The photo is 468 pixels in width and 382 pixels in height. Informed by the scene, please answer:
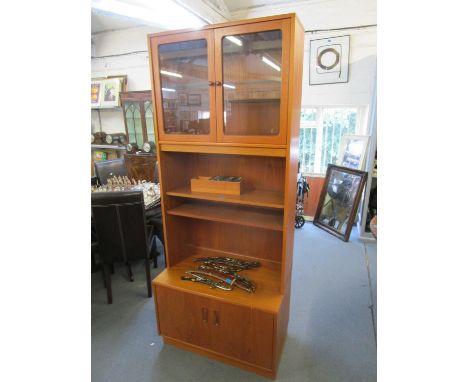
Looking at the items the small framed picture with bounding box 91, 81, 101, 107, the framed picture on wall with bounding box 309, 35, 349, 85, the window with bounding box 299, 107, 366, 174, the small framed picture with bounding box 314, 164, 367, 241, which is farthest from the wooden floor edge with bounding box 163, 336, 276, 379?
the small framed picture with bounding box 91, 81, 101, 107

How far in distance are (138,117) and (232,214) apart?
380 cm

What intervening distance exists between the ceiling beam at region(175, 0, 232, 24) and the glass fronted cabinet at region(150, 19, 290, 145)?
144cm

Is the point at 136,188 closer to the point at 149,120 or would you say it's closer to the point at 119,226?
the point at 119,226

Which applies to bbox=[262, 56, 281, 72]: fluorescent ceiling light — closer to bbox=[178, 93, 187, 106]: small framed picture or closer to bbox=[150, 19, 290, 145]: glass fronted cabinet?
bbox=[150, 19, 290, 145]: glass fronted cabinet

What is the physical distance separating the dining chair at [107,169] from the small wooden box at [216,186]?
240 cm

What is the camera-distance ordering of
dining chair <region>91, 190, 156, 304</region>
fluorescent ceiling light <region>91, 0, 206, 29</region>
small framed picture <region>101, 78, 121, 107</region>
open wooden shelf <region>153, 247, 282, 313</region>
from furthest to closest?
small framed picture <region>101, 78, 121, 107</region>
fluorescent ceiling light <region>91, 0, 206, 29</region>
dining chair <region>91, 190, 156, 304</region>
open wooden shelf <region>153, 247, 282, 313</region>

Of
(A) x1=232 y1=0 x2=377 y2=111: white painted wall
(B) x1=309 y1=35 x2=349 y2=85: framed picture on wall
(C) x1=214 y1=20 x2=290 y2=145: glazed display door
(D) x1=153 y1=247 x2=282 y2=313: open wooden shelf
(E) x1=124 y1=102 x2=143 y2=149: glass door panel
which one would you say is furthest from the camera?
(E) x1=124 y1=102 x2=143 y2=149: glass door panel

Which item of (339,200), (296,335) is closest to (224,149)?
(296,335)

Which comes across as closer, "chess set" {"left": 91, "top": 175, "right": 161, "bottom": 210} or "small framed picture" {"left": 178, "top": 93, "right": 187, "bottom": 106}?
"small framed picture" {"left": 178, "top": 93, "right": 187, "bottom": 106}

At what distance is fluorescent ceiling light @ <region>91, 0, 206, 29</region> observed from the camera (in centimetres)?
233

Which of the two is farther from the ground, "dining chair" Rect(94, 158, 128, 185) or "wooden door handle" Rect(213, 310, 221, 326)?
"dining chair" Rect(94, 158, 128, 185)

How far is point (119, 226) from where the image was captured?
2.28 meters

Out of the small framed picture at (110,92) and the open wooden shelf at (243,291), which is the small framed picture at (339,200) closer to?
the open wooden shelf at (243,291)
